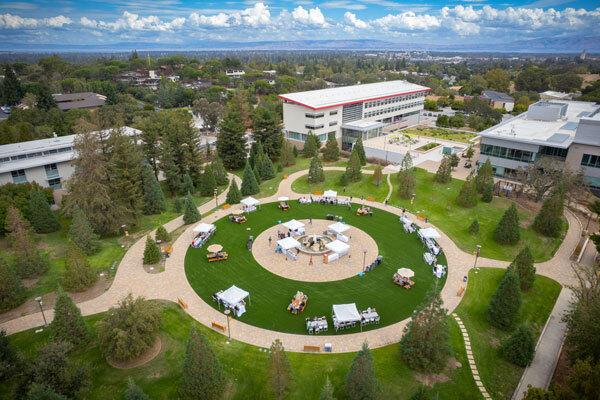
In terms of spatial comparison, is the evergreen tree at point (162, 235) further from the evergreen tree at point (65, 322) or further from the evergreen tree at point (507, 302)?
the evergreen tree at point (507, 302)

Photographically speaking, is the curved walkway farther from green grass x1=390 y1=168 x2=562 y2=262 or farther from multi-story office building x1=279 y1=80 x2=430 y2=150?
multi-story office building x1=279 y1=80 x2=430 y2=150

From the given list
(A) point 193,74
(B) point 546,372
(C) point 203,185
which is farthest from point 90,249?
(A) point 193,74

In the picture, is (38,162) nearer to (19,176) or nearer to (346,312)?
(19,176)

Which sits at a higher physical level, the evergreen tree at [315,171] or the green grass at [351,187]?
the evergreen tree at [315,171]

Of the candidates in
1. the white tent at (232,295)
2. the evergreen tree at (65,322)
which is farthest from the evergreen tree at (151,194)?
the evergreen tree at (65,322)

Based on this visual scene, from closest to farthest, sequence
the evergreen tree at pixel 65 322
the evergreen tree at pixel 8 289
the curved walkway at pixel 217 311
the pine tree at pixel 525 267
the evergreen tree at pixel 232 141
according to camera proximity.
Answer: the evergreen tree at pixel 65 322 → the curved walkway at pixel 217 311 → the evergreen tree at pixel 8 289 → the pine tree at pixel 525 267 → the evergreen tree at pixel 232 141

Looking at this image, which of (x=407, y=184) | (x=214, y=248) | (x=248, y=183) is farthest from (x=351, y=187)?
(x=214, y=248)

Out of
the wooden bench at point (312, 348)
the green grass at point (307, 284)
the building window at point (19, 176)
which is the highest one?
the building window at point (19, 176)

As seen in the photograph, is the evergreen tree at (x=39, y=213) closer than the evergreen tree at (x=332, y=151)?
Yes
